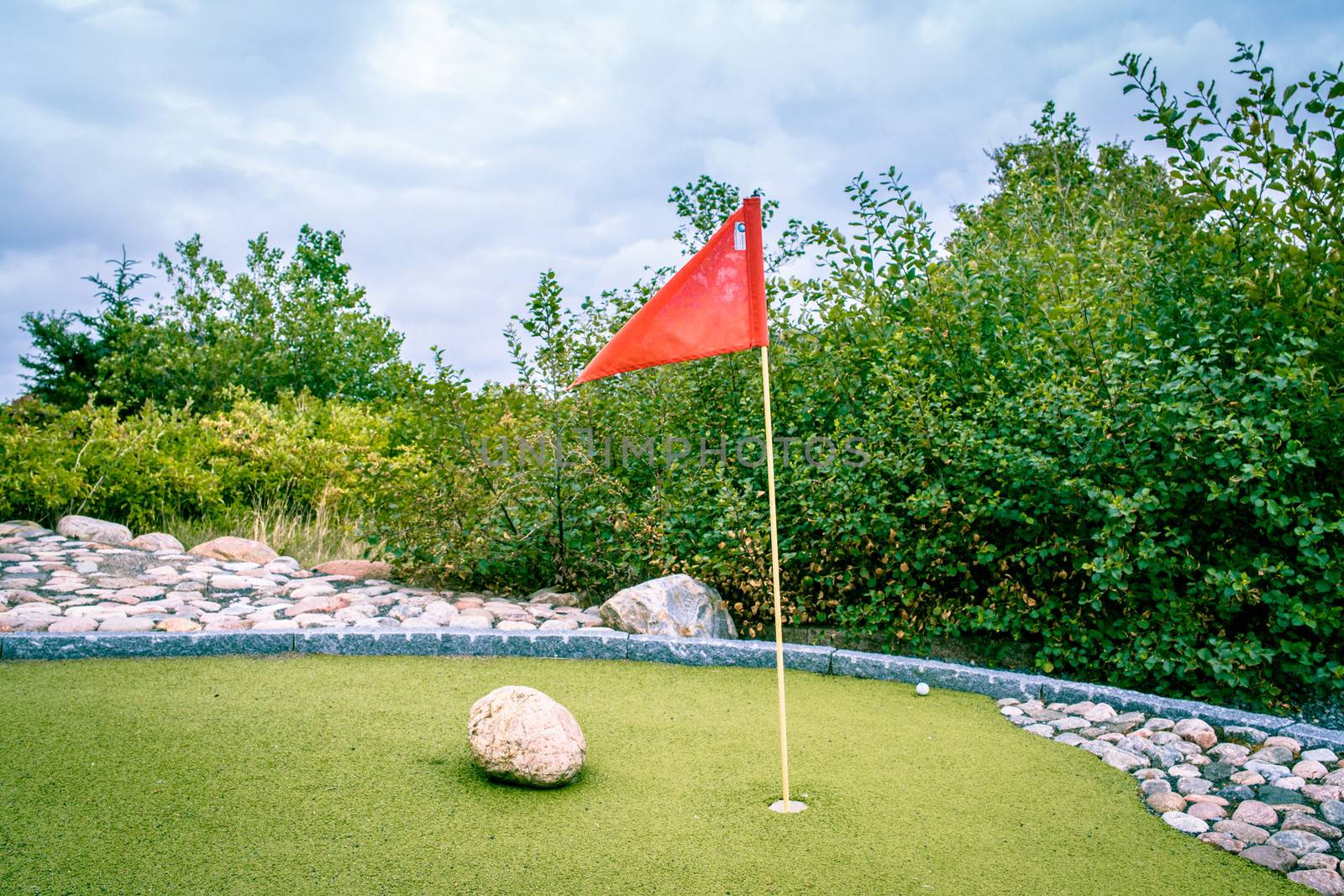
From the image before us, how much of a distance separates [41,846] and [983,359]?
5.16 m

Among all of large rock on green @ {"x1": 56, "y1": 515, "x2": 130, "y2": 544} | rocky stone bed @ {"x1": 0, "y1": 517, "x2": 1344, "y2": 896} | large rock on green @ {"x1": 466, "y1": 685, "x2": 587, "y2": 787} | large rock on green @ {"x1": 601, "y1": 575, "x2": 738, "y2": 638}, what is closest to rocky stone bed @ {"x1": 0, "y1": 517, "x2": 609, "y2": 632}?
rocky stone bed @ {"x1": 0, "y1": 517, "x2": 1344, "y2": 896}

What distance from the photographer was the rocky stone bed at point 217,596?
5633 millimetres

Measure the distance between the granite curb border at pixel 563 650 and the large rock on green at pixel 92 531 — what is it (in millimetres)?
3942

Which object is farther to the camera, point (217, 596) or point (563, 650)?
point (217, 596)

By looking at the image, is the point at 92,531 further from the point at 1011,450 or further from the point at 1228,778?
the point at 1228,778

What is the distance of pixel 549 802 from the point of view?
3.22 m

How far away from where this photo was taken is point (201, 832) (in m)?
2.89

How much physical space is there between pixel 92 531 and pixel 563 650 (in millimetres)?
5929

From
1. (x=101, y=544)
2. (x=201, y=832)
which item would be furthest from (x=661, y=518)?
(x=101, y=544)

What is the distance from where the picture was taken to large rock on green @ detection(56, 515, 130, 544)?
8.67m

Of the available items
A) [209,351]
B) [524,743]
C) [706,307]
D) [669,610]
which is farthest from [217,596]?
[209,351]

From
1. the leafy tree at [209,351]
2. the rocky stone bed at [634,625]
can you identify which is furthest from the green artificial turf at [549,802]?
the leafy tree at [209,351]

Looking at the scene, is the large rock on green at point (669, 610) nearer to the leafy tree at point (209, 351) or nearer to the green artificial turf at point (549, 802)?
the green artificial turf at point (549, 802)

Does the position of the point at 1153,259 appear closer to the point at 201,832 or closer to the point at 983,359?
the point at 983,359
